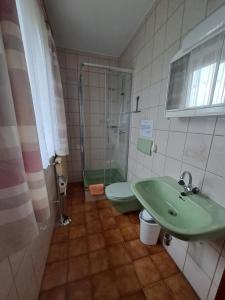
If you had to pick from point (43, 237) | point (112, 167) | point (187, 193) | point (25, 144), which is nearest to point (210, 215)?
point (187, 193)

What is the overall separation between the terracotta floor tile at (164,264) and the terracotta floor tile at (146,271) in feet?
0.14

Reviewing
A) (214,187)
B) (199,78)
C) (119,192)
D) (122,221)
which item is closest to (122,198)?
(119,192)

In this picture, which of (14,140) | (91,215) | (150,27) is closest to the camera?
(14,140)

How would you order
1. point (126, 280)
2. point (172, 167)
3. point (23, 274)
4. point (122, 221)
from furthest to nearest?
point (122, 221), point (172, 167), point (126, 280), point (23, 274)

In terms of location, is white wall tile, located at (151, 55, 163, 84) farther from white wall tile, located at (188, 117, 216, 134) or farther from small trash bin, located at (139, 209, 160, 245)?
small trash bin, located at (139, 209, 160, 245)

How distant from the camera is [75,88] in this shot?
2316 mm

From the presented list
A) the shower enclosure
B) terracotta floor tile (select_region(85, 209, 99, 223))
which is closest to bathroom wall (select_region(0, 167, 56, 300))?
terracotta floor tile (select_region(85, 209, 99, 223))

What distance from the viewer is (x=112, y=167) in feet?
8.50

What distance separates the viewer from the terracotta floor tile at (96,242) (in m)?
1.35

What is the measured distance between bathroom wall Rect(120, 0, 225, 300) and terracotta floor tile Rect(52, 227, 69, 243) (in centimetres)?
108

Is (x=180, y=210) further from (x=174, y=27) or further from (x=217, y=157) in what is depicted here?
(x=174, y=27)

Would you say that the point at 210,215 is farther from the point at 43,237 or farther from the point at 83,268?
the point at 43,237

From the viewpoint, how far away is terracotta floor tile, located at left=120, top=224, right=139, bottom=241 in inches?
58.0

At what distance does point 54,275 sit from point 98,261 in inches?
14.6
